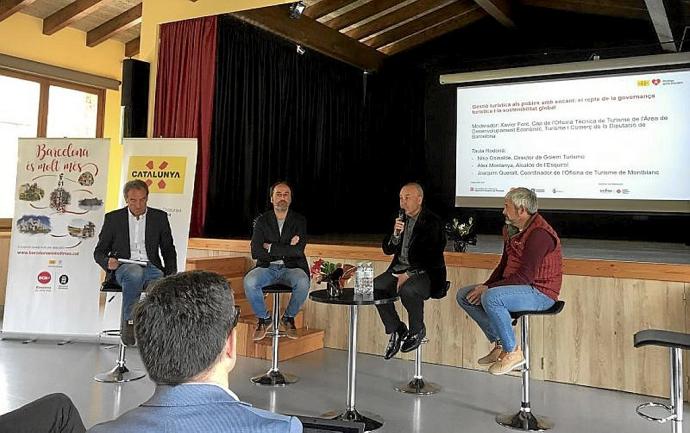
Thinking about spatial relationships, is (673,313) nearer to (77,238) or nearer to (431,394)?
(431,394)

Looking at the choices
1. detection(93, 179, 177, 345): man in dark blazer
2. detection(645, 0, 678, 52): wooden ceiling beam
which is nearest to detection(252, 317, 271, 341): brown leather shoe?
detection(93, 179, 177, 345): man in dark blazer

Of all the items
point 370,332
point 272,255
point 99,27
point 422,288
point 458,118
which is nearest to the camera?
point 422,288

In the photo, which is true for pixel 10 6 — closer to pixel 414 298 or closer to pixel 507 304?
pixel 414 298

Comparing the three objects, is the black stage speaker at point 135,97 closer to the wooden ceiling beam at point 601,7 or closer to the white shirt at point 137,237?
the white shirt at point 137,237

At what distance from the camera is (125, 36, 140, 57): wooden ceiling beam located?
7.43 metres

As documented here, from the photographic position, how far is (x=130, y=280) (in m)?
3.58

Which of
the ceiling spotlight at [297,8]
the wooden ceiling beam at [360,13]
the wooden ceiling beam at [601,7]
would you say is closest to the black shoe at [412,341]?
the ceiling spotlight at [297,8]

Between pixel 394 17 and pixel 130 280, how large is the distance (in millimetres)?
5110

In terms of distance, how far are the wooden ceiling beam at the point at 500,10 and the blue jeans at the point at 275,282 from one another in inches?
179

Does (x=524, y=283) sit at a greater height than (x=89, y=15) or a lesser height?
lesser

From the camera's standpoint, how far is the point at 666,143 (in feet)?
17.2

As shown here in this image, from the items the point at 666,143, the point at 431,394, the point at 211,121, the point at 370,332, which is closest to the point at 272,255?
the point at 370,332

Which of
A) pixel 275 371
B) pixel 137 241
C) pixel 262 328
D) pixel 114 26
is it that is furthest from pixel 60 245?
pixel 114 26

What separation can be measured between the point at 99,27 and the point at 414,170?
14.8 ft
